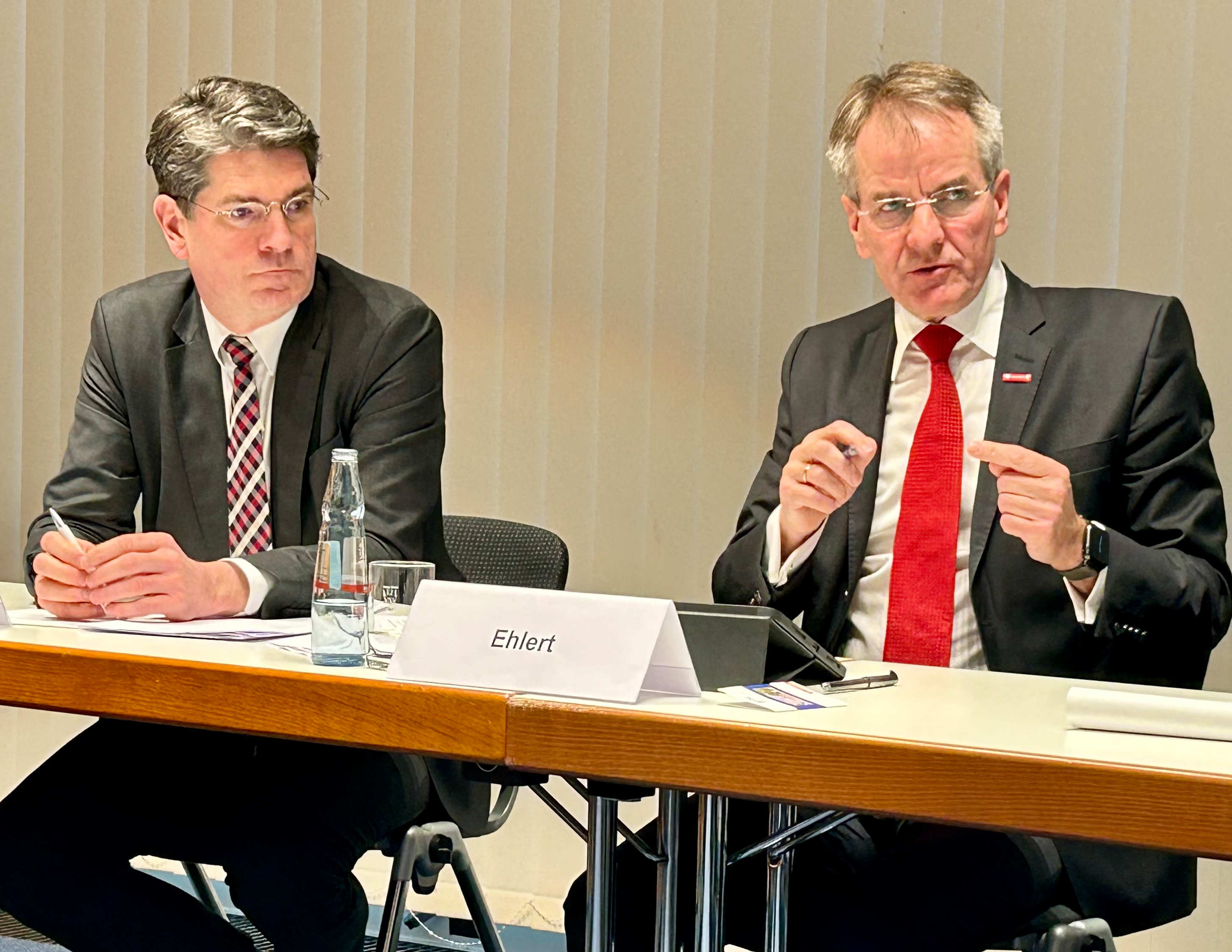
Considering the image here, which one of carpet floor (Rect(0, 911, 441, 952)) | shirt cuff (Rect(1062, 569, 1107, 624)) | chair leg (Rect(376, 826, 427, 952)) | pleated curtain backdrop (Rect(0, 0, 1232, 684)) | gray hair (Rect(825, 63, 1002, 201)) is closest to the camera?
shirt cuff (Rect(1062, 569, 1107, 624))

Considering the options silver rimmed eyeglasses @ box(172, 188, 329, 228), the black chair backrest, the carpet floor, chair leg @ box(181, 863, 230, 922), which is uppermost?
silver rimmed eyeglasses @ box(172, 188, 329, 228)

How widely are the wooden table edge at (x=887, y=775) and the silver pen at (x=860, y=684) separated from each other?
0.85 feet

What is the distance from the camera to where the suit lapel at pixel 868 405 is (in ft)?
6.82

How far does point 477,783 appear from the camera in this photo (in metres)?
2.14

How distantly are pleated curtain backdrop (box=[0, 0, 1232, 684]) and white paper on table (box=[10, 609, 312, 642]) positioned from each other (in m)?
1.45

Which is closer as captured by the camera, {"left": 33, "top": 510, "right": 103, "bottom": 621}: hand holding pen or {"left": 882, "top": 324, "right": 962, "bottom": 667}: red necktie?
{"left": 33, "top": 510, "right": 103, "bottom": 621}: hand holding pen

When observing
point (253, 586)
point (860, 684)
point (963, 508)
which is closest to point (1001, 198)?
point (963, 508)

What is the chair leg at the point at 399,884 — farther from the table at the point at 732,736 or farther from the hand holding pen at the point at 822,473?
the hand holding pen at the point at 822,473

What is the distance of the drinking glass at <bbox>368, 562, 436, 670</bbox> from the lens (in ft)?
5.11

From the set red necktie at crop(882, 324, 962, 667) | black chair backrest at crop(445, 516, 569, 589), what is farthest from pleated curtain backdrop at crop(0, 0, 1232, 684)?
red necktie at crop(882, 324, 962, 667)

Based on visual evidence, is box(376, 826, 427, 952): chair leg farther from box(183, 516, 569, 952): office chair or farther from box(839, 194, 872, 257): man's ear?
box(839, 194, 872, 257): man's ear

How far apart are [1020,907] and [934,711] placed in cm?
41

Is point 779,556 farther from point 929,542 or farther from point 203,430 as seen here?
point 203,430

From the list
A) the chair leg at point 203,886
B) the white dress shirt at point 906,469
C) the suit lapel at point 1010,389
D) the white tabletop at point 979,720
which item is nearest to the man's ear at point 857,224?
the white dress shirt at point 906,469
